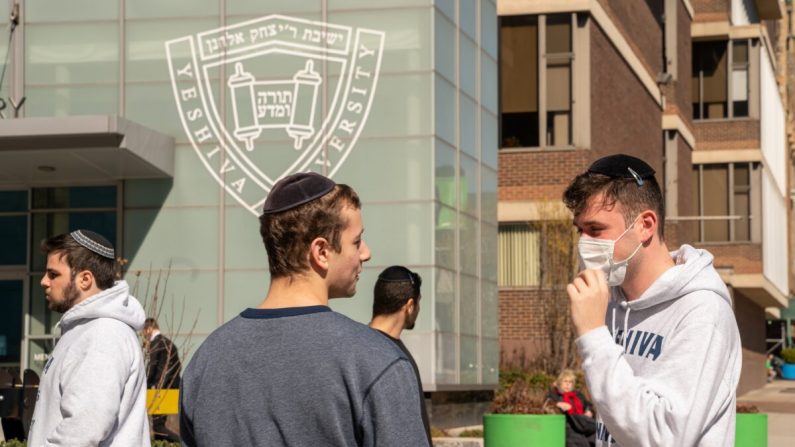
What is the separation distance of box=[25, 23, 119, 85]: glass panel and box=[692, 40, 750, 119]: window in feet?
107

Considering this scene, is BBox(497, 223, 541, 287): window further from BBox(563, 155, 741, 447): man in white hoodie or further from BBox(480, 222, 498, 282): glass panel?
BBox(563, 155, 741, 447): man in white hoodie

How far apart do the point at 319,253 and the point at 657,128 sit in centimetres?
4002

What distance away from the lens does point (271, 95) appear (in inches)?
904

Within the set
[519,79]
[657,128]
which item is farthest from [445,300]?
[657,128]

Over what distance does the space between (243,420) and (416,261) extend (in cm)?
1892

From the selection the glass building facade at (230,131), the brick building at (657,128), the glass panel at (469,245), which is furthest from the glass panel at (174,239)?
the brick building at (657,128)

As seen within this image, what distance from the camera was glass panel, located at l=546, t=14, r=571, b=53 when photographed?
33031mm

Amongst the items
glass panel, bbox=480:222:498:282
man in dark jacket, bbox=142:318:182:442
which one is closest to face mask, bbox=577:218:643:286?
man in dark jacket, bbox=142:318:182:442

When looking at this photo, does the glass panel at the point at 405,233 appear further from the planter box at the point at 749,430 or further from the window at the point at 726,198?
the window at the point at 726,198

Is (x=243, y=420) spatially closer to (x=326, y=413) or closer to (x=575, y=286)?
(x=326, y=413)

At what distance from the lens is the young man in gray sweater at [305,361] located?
3.60 metres

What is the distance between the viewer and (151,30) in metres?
23.2

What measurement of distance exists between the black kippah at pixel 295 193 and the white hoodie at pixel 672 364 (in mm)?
958

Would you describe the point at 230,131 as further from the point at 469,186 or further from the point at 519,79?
the point at 519,79
